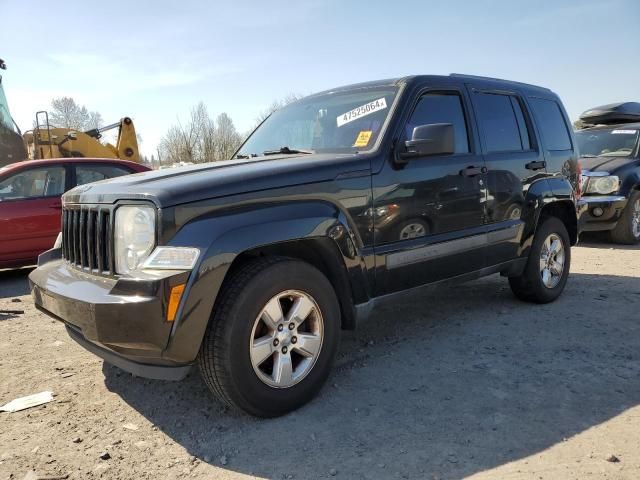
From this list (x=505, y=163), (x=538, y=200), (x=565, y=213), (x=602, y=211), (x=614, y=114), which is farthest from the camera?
(x=614, y=114)

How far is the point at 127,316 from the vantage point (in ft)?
7.84

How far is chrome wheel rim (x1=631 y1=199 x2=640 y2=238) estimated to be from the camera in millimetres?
8539

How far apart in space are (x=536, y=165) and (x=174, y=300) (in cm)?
353

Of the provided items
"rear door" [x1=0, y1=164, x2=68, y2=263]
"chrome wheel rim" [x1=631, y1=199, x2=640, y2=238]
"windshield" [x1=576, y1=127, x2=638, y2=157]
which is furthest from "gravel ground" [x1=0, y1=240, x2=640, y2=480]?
"windshield" [x1=576, y1=127, x2=638, y2=157]

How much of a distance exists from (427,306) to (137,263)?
3099mm

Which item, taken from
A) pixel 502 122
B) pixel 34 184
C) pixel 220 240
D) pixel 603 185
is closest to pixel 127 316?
pixel 220 240

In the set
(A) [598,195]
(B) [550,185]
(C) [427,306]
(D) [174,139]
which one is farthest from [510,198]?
(D) [174,139]

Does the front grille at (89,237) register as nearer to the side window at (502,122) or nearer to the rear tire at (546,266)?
the side window at (502,122)

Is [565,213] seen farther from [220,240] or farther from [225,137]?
[225,137]

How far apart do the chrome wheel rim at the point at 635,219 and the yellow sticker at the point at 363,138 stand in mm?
7044

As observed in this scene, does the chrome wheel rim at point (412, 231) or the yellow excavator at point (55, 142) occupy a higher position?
the yellow excavator at point (55, 142)

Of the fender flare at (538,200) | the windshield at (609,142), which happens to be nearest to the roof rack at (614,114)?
the windshield at (609,142)

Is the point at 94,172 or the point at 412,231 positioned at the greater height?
the point at 94,172

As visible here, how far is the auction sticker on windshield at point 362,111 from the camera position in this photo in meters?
3.58
